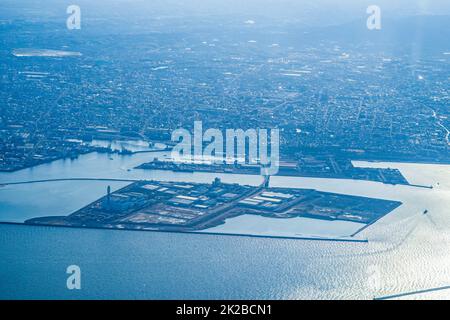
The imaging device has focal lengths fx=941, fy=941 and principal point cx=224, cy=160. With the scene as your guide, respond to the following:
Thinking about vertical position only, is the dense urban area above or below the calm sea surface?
above

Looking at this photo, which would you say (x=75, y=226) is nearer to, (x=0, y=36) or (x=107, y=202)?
(x=107, y=202)

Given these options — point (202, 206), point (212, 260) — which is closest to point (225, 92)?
point (202, 206)

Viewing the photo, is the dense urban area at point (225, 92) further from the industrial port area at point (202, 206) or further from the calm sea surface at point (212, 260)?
the calm sea surface at point (212, 260)

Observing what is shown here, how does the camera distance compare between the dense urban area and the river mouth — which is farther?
the dense urban area

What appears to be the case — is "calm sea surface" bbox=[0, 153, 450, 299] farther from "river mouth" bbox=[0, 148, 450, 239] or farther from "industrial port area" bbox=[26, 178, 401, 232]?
"industrial port area" bbox=[26, 178, 401, 232]

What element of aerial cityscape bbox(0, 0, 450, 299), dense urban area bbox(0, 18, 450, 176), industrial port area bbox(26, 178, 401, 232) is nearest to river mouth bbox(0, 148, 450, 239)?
aerial cityscape bbox(0, 0, 450, 299)

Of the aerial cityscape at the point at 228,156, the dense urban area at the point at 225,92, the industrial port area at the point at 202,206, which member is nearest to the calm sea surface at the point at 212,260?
the aerial cityscape at the point at 228,156

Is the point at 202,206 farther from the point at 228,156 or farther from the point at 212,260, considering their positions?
the point at 228,156
